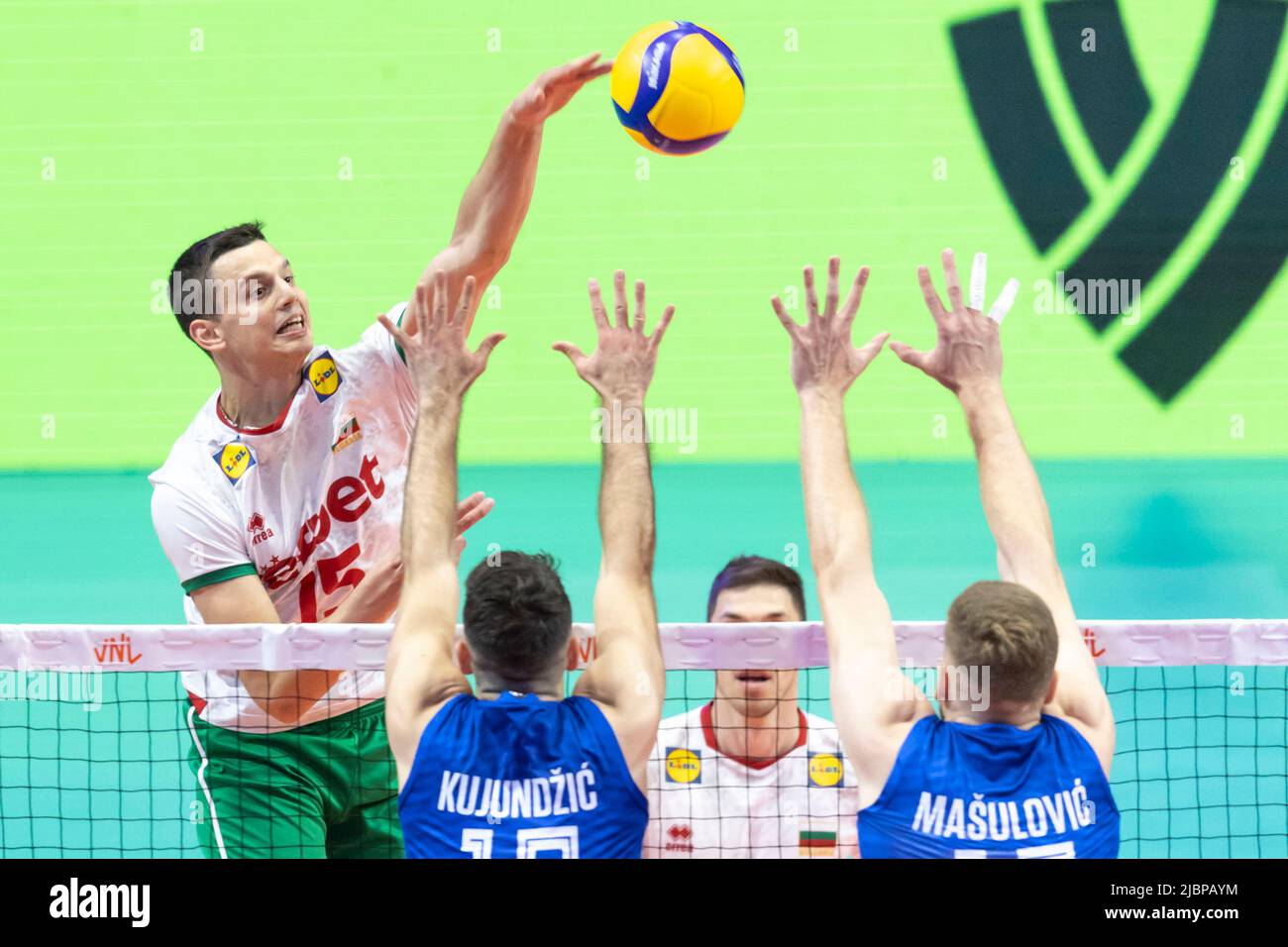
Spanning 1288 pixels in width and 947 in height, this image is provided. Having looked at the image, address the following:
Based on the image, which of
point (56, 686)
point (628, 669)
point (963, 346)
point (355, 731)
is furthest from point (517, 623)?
point (56, 686)

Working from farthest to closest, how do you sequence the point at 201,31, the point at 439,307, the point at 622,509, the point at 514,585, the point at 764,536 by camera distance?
the point at 201,31 → the point at 764,536 → the point at 439,307 → the point at 622,509 → the point at 514,585

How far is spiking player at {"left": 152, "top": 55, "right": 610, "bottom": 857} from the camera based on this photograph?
189 inches

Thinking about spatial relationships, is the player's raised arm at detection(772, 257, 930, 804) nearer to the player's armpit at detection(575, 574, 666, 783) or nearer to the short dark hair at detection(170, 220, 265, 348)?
the player's armpit at detection(575, 574, 666, 783)

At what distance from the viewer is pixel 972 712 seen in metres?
3.34

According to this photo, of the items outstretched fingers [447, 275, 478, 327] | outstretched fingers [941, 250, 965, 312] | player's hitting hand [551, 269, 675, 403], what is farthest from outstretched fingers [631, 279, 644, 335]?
outstretched fingers [941, 250, 965, 312]

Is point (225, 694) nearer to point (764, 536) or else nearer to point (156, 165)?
point (764, 536)

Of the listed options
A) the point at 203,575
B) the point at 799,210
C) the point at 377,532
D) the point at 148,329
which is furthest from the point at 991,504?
the point at 148,329

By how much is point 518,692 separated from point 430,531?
0.53 m

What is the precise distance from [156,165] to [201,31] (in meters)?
1.35

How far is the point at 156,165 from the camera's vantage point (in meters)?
13.9

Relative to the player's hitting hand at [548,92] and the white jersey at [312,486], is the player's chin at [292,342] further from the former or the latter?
the player's hitting hand at [548,92]

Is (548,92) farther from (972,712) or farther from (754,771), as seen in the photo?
(972,712)

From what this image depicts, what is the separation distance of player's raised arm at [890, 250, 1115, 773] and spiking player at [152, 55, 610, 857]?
1.57 m

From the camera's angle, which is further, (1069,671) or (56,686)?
(56,686)
